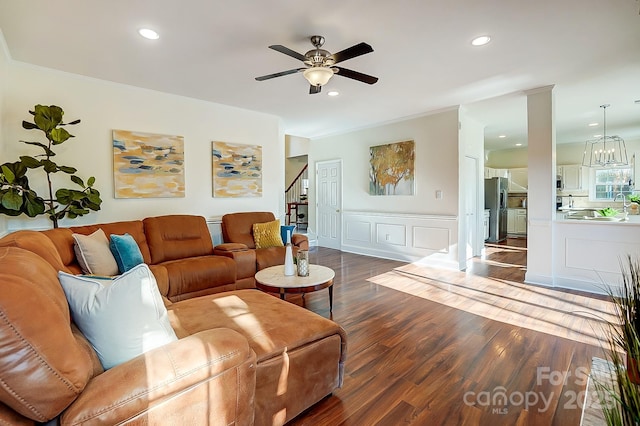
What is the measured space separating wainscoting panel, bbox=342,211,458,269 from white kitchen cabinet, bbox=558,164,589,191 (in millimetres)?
5038

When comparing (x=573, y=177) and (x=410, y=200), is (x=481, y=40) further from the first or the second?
(x=573, y=177)

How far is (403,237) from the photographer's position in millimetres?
5605

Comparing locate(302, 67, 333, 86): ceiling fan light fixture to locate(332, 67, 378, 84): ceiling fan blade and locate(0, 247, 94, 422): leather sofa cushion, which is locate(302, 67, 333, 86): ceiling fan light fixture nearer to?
locate(332, 67, 378, 84): ceiling fan blade

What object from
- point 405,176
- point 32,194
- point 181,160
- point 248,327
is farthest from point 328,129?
point 248,327

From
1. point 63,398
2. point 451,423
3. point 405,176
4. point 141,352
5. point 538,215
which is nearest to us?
point 63,398

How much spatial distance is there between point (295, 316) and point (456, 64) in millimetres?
3070

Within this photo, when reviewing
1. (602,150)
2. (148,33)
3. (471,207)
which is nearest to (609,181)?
(602,150)

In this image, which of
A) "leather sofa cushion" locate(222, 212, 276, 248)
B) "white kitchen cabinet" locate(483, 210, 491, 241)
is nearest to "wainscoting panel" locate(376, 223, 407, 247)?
"leather sofa cushion" locate(222, 212, 276, 248)

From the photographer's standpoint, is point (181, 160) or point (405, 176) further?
point (405, 176)

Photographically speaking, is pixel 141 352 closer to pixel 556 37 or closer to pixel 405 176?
pixel 556 37

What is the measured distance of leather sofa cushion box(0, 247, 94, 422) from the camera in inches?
33.7

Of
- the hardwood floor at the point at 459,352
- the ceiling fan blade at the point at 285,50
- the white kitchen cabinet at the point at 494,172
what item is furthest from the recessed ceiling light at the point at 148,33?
the white kitchen cabinet at the point at 494,172

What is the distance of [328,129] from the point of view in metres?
6.53

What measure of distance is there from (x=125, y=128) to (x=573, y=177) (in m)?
9.61
